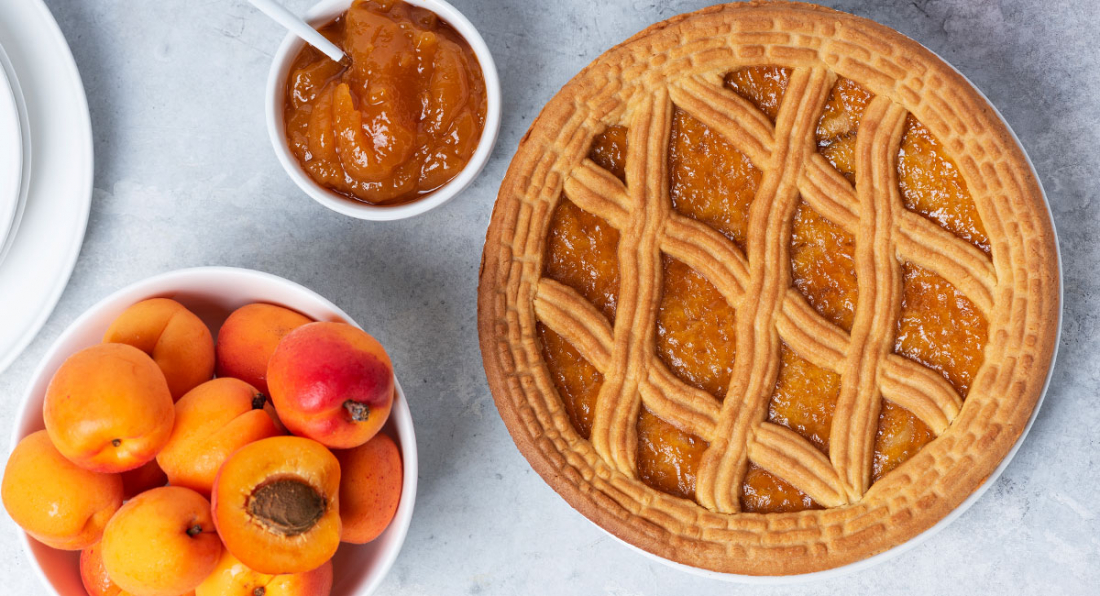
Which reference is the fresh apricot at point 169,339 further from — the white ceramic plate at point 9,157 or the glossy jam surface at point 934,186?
the glossy jam surface at point 934,186

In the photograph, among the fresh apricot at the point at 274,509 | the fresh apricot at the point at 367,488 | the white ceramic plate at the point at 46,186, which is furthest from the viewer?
the white ceramic plate at the point at 46,186

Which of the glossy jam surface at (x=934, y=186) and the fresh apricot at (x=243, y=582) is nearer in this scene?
the fresh apricot at (x=243, y=582)

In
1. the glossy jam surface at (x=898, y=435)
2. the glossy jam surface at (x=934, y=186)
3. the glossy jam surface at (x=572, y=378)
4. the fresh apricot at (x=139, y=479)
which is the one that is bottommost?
the fresh apricot at (x=139, y=479)

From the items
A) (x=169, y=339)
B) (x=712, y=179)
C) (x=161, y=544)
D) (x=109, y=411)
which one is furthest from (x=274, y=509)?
(x=712, y=179)

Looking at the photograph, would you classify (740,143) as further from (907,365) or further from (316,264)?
(316,264)

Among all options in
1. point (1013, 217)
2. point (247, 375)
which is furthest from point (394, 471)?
point (1013, 217)

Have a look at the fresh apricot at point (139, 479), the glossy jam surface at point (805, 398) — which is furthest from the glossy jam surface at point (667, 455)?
the fresh apricot at point (139, 479)

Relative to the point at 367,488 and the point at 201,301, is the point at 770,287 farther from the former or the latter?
the point at 201,301
